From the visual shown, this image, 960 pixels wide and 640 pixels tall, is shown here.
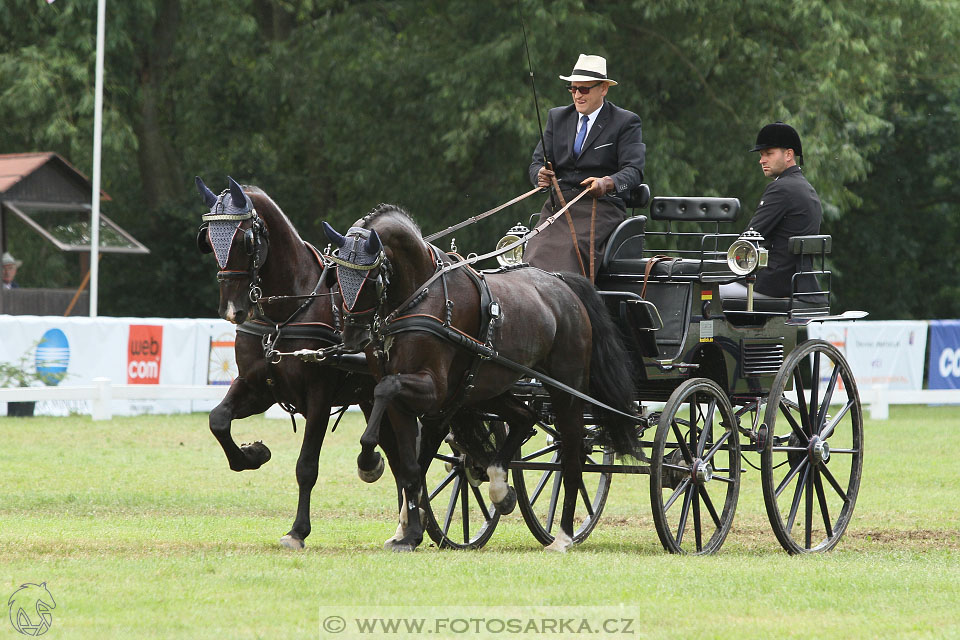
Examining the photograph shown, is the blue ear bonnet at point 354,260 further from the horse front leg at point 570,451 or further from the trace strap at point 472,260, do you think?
the horse front leg at point 570,451

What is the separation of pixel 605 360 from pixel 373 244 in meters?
1.98

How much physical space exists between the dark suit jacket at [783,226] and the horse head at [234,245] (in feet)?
11.3

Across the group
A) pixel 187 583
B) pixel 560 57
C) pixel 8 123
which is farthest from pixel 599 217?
pixel 8 123

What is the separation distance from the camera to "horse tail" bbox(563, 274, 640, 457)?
8.75m

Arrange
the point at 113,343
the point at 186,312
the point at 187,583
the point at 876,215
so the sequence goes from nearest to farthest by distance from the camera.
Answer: the point at 187,583 < the point at 113,343 < the point at 186,312 < the point at 876,215

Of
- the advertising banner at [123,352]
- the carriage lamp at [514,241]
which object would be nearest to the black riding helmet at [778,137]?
the carriage lamp at [514,241]

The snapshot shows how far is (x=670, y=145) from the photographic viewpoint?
23.1m

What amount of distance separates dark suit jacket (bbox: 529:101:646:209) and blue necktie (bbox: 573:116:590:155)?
3 cm

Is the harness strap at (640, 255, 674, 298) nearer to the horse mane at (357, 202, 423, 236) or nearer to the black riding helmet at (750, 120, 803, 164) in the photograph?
the black riding helmet at (750, 120, 803, 164)

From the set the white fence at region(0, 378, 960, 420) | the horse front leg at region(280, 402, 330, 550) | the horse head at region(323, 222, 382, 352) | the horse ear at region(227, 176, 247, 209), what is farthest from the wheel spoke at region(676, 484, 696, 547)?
the white fence at region(0, 378, 960, 420)

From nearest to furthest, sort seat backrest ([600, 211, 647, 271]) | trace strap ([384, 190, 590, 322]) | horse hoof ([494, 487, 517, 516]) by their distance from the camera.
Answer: trace strap ([384, 190, 590, 322]) < horse hoof ([494, 487, 517, 516]) < seat backrest ([600, 211, 647, 271])

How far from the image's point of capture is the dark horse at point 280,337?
796 centimetres

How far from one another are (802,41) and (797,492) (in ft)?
51.4

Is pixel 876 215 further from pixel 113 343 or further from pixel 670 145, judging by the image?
pixel 113 343
